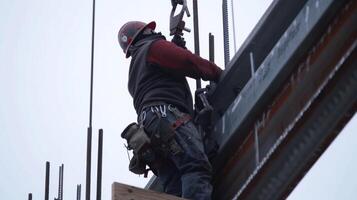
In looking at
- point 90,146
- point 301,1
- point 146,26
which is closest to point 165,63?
point 146,26

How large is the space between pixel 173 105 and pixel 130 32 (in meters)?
1.05

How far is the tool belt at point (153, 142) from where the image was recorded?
777 cm

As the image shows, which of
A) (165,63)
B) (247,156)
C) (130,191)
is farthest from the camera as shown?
(165,63)

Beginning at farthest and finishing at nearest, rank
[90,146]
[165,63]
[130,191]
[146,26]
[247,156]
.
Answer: [90,146] → [146,26] → [165,63] → [247,156] → [130,191]

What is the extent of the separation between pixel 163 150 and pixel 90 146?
8.77 feet

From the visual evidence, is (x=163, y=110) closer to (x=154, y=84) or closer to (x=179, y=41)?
(x=154, y=84)

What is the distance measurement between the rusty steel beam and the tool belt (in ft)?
2.18

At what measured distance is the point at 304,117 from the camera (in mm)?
6820

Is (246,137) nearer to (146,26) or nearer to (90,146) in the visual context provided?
(146,26)

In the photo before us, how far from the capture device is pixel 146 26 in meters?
8.67

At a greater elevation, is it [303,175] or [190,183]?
[303,175]

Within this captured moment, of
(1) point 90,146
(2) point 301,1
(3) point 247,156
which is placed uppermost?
(2) point 301,1

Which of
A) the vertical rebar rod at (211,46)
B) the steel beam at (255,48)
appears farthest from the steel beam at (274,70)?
the vertical rebar rod at (211,46)

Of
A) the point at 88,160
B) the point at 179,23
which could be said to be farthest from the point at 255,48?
the point at 88,160
